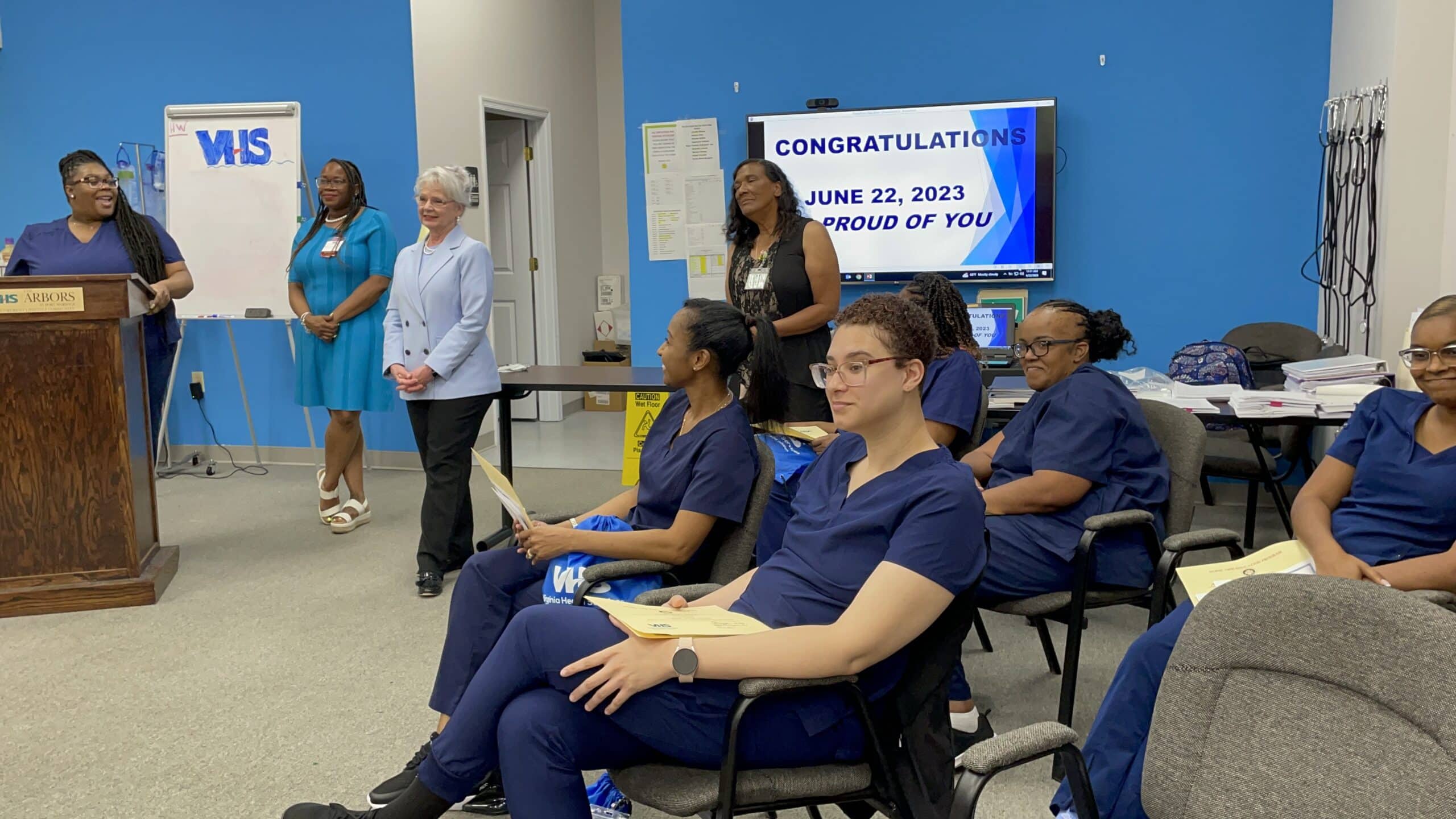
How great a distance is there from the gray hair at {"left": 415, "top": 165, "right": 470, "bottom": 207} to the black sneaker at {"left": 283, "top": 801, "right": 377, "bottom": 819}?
2287 mm

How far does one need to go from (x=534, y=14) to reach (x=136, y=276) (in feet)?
13.4

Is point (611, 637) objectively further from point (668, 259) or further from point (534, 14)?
point (534, 14)

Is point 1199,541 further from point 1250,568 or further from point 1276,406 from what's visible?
point 1276,406

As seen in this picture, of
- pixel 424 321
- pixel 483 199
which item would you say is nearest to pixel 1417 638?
pixel 424 321

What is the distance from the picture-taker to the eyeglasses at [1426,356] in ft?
7.23

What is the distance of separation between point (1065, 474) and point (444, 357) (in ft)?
7.35

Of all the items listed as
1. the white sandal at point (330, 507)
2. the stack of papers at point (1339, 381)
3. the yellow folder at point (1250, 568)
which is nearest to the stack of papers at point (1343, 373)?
the stack of papers at point (1339, 381)

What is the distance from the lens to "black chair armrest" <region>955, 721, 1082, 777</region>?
139 centimetres

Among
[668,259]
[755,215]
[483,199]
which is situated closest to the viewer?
[755,215]

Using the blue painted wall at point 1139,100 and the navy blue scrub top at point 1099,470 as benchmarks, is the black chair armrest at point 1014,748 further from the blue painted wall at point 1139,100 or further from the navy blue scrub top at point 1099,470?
the blue painted wall at point 1139,100

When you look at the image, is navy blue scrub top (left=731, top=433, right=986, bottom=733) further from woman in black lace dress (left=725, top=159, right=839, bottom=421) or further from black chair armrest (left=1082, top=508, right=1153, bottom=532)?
woman in black lace dress (left=725, top=159, right=839, bottom=421)

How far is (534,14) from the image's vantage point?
747cm

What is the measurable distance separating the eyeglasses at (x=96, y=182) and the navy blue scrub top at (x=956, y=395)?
137 inches

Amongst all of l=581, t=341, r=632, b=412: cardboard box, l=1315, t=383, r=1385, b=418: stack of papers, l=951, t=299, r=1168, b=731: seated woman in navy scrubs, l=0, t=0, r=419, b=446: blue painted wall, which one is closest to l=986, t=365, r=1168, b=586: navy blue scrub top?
l=951, t=299, r=1168, b=731: seated woman in navy scrubs
